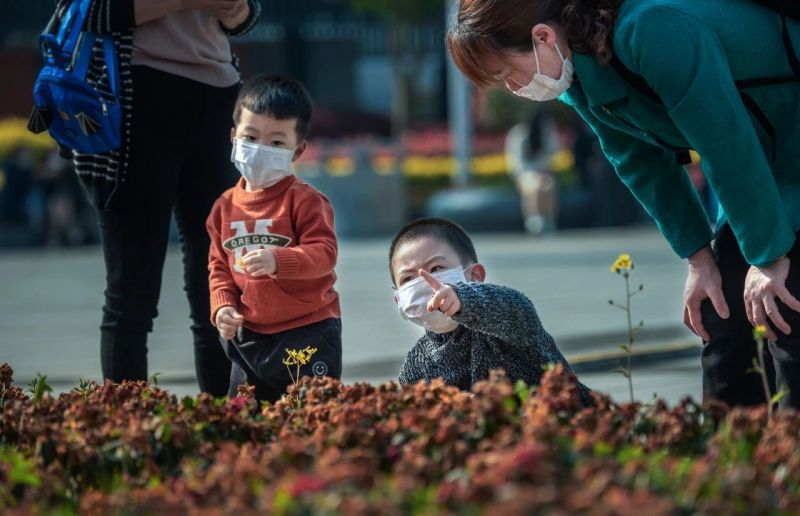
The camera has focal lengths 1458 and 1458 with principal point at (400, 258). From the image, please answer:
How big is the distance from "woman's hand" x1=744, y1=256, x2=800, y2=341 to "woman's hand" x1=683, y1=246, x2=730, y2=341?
204 mm

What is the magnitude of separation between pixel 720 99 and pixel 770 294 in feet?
1.57

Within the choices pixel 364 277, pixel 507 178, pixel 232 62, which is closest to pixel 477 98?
pixel 507 178

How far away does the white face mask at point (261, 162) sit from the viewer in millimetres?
4668

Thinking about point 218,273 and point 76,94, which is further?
point 218,273

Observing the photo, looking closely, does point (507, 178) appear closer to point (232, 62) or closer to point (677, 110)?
point (232, 62)

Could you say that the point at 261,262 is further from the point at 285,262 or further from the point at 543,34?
the point at 543,34

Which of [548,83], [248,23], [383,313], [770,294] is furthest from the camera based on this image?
[383,313]

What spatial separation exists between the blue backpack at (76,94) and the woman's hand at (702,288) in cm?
194

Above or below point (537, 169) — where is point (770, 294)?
above

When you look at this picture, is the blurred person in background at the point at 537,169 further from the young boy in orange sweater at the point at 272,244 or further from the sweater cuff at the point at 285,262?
the sweater cuff at the point at 285,262

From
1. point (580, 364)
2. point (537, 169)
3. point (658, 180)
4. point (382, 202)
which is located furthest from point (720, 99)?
point (382, 202)

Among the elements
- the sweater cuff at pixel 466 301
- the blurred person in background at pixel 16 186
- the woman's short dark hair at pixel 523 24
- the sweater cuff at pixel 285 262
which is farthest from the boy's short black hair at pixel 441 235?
the blurred person in background at pixel 16 186

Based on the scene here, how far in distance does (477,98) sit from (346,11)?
13.6 feet

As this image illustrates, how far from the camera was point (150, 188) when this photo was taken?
4785 millimetres
